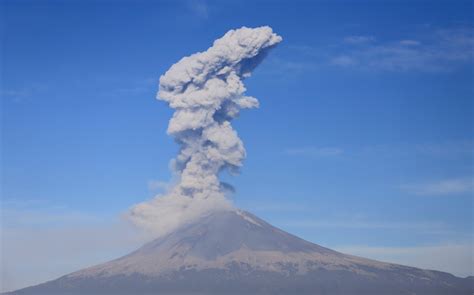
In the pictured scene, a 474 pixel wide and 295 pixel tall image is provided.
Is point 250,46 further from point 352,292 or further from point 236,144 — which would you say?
point 352,292

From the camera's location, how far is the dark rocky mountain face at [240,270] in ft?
390

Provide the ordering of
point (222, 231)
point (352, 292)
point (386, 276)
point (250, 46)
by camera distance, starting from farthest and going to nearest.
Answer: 1. point (222, 231)
2. point (386, 276)
3. point (352, 292)
4. point (250, 46)

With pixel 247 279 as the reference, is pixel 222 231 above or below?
above

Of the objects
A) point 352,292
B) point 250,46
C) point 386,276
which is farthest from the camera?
point 386,276

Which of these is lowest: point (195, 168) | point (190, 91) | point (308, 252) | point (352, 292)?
point (352, 292)

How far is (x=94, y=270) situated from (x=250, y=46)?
5295 centimetres

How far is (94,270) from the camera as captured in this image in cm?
13200

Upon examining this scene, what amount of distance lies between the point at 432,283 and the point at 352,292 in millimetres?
17815

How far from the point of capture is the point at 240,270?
125 meters

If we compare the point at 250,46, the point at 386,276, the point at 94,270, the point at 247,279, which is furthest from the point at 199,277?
the point at 250,46

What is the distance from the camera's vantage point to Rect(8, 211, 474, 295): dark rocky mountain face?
119m

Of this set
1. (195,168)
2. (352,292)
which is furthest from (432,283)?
(195,168)

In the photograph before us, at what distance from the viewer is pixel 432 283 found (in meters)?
126

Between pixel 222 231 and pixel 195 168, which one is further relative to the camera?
pixel 222 231
